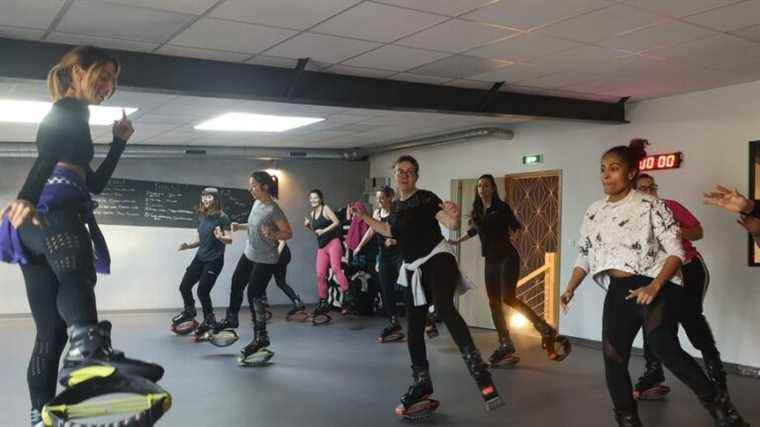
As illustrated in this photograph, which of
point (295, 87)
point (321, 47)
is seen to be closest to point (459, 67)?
point (321, 47)

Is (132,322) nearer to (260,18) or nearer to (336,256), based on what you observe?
(336,256)

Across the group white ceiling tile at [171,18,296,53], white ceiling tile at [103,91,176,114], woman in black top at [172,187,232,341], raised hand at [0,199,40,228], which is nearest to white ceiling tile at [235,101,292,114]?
white ceiling tile at [103,91,176,114]

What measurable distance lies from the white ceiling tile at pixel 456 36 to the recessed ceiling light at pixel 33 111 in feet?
10.8

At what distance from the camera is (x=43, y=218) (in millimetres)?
2131

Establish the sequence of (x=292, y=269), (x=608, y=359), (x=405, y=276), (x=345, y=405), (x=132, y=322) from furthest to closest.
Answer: (x=292, y=269) → (x=132, y=322) → (x=345, y=405) → (x=405, y=276) → (x=608, y=359)

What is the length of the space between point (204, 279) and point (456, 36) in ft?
13.0

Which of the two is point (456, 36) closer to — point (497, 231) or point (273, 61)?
point (273, 61)

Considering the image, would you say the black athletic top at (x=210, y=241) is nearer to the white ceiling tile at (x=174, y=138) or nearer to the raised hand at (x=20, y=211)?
the white ceiling tile at (x=174, y=138)

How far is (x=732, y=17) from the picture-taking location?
4164mm

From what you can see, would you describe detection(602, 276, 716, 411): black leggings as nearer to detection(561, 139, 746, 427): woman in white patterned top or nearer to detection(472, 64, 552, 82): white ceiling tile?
detection(561, 139, 746, 427): woman in white patterned top

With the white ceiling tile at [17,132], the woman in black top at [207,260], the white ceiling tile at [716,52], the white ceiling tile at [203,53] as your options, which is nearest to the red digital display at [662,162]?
the white ceiling tile at [716,52]

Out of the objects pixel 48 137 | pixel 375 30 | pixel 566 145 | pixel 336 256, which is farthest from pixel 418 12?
pixel 336 256

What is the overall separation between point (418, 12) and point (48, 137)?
8.37 ft

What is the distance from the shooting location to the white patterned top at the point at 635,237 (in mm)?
3250
